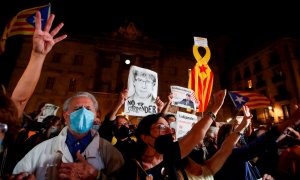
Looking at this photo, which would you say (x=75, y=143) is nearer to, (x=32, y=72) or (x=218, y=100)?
(x=32, y=72)

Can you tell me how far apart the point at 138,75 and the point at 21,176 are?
4.14m

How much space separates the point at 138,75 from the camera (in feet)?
17.6

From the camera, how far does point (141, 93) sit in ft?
17.2

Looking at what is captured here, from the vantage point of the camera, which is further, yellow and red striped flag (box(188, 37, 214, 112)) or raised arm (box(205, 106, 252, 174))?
yellow and red striped flag (box(188, 37, 214, 112))

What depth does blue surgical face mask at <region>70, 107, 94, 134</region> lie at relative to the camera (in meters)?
2.26

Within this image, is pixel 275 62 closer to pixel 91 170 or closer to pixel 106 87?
pixel 106 87

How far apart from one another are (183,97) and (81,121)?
12.8 ft

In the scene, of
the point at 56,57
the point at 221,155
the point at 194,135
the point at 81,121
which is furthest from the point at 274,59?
the point at 81,121

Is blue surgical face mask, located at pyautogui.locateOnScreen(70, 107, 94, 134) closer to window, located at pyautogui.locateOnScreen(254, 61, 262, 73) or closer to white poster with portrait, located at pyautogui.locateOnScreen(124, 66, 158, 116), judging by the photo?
white poster with portrait, located at pyautogui.locateOnScreen(124, 66, 158, 116)

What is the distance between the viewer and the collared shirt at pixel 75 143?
90.5 inches


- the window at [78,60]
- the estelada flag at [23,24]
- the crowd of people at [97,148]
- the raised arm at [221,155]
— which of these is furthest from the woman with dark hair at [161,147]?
the window at [78,60]

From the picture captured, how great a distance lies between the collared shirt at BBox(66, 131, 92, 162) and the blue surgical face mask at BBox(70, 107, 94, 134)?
137 mm

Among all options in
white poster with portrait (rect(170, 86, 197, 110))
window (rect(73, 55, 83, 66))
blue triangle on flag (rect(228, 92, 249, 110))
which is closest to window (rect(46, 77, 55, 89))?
window (rect(73, 55, 83, 66))

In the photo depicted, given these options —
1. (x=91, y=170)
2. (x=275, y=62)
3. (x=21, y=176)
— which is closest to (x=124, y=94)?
(x=91, y=170)
